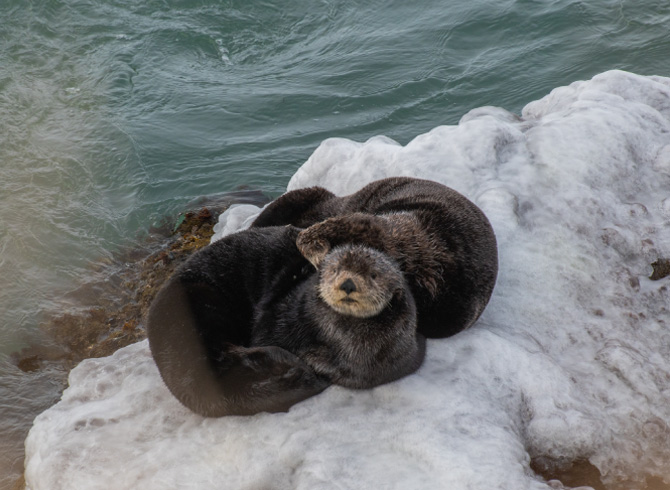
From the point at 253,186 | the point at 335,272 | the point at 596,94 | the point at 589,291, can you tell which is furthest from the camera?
the point at 253,186

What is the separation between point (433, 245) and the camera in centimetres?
471

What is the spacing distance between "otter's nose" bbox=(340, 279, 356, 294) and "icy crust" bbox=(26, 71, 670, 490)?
0.77 metres

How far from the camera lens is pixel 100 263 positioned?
6.98m

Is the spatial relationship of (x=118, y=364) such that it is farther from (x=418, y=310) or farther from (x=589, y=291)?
(x=589, y=291)

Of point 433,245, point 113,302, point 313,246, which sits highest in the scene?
point 313,246

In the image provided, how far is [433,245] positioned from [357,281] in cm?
106

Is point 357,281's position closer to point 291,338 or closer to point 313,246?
point 313,246

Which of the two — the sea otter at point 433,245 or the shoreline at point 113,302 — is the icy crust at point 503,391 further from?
the shoreline at point 113,302

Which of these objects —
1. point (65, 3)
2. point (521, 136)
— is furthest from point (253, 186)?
point (65, 3)

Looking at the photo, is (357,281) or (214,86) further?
(214,86)

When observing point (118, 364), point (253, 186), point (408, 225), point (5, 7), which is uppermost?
point (5, 7)

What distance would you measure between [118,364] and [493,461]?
8.58 ft

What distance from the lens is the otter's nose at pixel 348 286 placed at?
149 inches

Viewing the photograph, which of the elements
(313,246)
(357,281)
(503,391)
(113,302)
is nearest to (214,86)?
(113,302)
